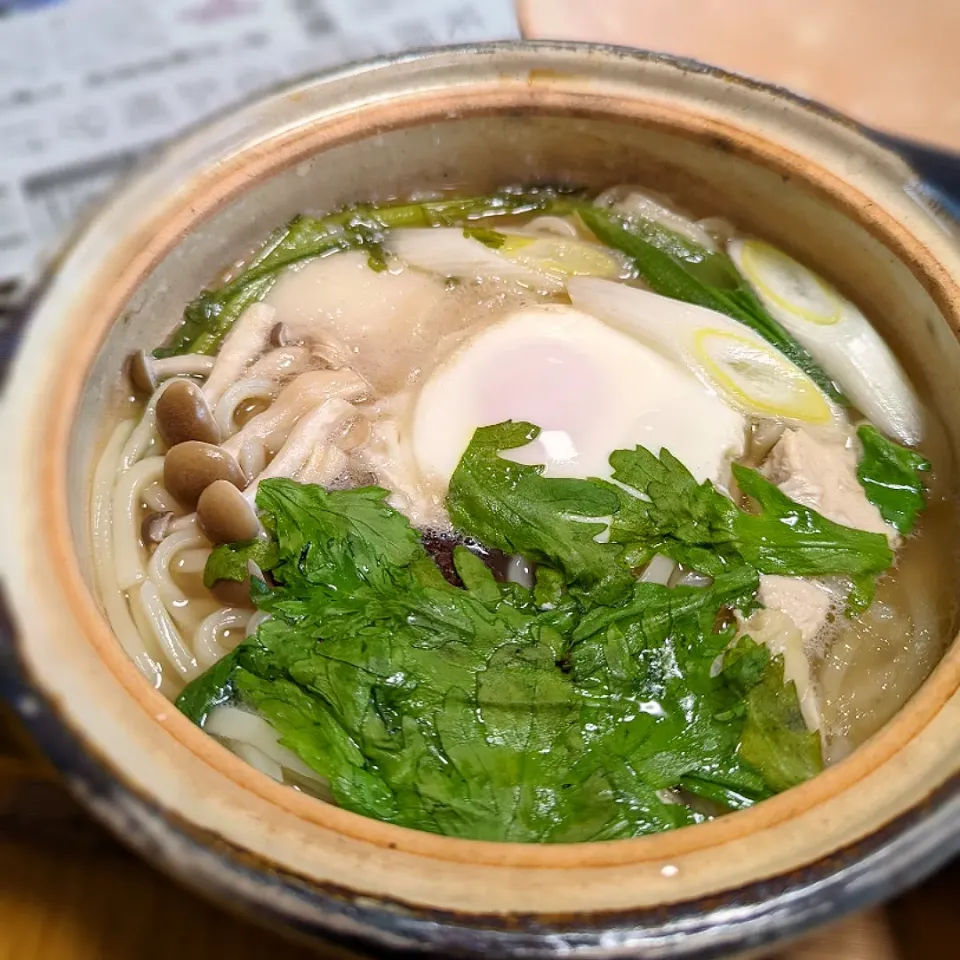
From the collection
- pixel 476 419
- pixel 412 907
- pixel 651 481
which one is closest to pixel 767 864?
pixel 412 907

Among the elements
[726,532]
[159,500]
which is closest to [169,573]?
[159,500]

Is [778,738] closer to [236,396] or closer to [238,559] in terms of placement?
[238,559]

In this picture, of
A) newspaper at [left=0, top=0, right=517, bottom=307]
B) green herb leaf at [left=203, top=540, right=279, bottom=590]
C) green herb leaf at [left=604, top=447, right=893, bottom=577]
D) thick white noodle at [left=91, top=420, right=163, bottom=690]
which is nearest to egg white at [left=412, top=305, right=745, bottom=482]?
green herb leaf at [left=604, top=447, right=893, bottom=577]

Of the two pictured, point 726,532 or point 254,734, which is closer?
point 254,734

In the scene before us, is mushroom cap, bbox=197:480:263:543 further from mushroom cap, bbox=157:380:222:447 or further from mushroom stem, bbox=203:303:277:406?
mushroom stem, bbox=203:303:277:406

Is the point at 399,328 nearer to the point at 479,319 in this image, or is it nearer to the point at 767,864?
the point at 479,319

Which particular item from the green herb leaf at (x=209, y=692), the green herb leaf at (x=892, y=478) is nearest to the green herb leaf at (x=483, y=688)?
the green herb leaf at (x=209, y=692)
